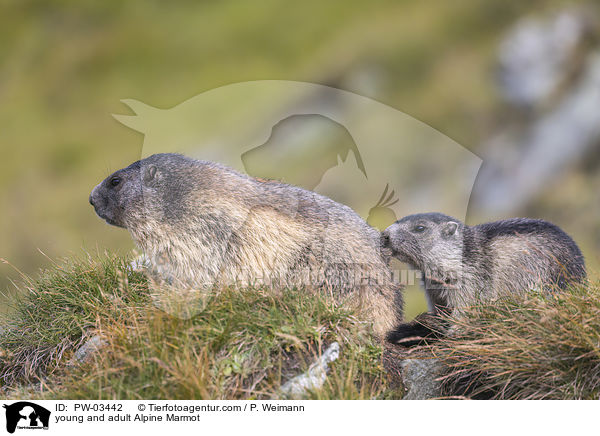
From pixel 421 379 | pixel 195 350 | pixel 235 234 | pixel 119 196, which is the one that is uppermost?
pixel 119 196

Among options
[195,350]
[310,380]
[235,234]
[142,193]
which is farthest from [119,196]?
[310,380]

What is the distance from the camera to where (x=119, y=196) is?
16.0 feet

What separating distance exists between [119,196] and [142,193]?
0.68 feet

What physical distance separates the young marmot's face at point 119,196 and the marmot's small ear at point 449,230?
2.60 m

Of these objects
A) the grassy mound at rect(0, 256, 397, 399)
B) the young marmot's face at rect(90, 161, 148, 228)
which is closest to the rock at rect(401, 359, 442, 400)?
the grassy mound at rect(0, 256, 397, 399)

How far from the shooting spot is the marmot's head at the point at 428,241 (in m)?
Result: 4.94

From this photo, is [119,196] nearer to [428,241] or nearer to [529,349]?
[428,241]

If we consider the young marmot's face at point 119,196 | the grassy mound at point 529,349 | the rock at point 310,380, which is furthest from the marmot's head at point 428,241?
the young marmot's face at point 119,196

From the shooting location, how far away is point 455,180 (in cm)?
582

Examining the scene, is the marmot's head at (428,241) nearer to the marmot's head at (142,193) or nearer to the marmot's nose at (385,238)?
the marmot's nose at (385,238)

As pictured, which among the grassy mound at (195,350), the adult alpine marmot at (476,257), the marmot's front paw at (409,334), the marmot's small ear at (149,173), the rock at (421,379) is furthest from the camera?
the marmot's small ear at (149,173)
